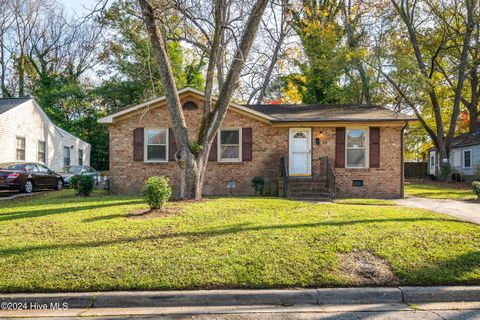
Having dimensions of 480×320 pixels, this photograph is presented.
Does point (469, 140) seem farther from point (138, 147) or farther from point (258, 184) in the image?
point (138, 147)

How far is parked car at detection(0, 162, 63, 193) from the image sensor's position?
13930 mm

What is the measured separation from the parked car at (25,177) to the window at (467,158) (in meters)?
27.8

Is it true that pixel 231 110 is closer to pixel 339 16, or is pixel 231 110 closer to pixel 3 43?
pixel 339 16

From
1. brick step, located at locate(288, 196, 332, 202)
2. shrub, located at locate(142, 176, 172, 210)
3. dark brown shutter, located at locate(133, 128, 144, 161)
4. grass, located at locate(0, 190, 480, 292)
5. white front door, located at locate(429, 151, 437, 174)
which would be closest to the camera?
grass, located at locate(0, 190, 480, 292)

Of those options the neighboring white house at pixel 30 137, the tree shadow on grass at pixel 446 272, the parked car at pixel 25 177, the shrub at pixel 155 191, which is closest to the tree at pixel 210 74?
the shrub at pixel 155 191

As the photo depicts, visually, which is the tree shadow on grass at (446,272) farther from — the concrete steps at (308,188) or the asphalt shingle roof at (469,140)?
the asphalt shingle roof at (469,140)

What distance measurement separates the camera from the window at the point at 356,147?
14109mm

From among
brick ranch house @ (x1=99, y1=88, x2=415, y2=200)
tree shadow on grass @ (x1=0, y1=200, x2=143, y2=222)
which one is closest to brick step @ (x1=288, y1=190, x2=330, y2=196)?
brick ranch house @ (x1=99, y1=88, x2=415, y2=200)

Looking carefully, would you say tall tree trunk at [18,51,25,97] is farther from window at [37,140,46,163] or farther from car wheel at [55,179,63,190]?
car wheel at [55,179,63,190]

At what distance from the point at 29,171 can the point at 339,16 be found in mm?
21503

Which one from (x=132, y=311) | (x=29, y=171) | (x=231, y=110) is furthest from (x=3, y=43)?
(x=132, y=311)

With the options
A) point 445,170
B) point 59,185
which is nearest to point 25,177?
point 59,185

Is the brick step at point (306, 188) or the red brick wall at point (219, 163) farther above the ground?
the red brick wall at point (219, 163)

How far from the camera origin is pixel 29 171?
1493cm
